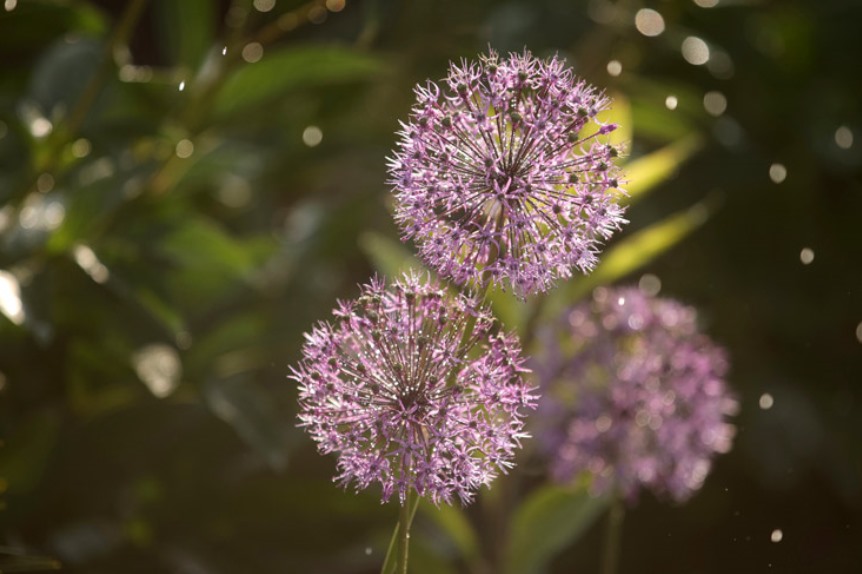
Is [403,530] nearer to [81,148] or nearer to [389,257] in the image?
[389,257]

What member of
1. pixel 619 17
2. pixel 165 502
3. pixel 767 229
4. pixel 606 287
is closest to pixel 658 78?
pixel 619 17

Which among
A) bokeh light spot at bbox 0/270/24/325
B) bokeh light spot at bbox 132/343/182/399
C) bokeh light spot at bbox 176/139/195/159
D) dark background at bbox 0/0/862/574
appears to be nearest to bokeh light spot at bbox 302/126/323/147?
dark background at bbox 0/0/862/574

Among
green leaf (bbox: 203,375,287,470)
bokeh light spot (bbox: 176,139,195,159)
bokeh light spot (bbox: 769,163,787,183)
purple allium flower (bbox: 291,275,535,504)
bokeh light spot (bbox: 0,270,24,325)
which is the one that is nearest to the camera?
purple allium flower (bbox: 291,275,535,504)

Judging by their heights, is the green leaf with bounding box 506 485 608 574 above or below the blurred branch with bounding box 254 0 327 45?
below

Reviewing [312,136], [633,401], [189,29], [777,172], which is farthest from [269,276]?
[777,172]

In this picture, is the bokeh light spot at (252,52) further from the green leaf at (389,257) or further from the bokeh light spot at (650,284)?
the bokeh light spot at (650,284)

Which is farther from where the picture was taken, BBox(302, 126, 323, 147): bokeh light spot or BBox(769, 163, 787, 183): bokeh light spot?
BBox(769, 163, 787, 183): bokeh light spot

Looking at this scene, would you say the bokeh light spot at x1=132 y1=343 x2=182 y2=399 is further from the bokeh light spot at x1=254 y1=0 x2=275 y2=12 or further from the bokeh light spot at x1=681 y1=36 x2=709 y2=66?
Result: the bokeh light spot at x1=681 y1=36 x2=709 y2=66
